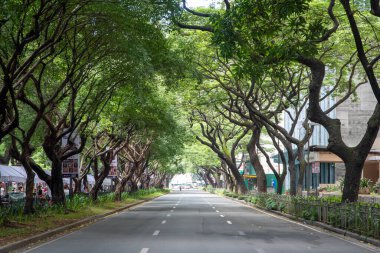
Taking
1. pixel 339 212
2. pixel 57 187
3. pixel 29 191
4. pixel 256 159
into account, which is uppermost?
pixel 256 159

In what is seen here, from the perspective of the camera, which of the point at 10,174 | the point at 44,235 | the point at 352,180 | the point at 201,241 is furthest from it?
the point at 10,174

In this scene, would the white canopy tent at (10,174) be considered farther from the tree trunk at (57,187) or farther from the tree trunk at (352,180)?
the tree trunk at (352,180)

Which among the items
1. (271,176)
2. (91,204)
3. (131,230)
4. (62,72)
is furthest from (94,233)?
(271,176)

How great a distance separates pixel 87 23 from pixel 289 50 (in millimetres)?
7121

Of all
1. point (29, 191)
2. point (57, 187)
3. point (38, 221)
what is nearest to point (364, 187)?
point (57, 187)

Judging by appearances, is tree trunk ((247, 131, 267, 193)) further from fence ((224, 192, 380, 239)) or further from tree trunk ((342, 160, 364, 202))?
tree trunk ((342, 160, 364, 202))

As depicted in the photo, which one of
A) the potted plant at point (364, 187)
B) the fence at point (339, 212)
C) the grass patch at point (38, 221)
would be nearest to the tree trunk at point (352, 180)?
the fence at point (339, 212)

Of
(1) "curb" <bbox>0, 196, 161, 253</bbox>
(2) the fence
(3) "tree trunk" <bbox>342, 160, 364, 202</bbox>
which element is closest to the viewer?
(1) "curb" <bbox>0, 196, 161, 253</bbox>

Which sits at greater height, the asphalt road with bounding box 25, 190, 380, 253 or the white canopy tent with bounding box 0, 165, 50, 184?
the white canopy tent with bounding box 0, 165, 50, 184

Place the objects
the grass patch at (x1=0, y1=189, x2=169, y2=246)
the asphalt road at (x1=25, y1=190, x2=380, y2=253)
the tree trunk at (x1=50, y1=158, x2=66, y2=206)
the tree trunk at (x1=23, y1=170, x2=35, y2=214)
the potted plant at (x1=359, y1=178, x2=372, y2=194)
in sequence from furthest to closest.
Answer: the potted plant at (x1=359, y1=178, x2=372, y2=194), the tree trunk at (x1=50, y1=158, x2=66, y2=206), the tree trunk at (x1=23, y1=170, x2=35, y2=214), the grass patch at (x1=0, y1=189, x2=169, y2=246), the asphalt road at (x1=25, y1=190, x2=380, y2=253)

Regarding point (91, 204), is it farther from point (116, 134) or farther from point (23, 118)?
point (23, 118)

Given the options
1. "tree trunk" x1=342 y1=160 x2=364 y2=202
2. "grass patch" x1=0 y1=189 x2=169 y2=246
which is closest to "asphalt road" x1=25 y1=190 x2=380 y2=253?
"grass patch" x1=0 y1=189 x2=169 y2=246

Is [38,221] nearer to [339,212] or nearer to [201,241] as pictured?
[201,241]

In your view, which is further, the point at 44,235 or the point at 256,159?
the point at 256,159
